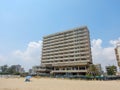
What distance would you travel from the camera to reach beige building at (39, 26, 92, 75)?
71.3m

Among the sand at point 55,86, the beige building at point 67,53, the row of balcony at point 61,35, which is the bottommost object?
the sand at point 55,86

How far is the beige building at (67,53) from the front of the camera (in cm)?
7131

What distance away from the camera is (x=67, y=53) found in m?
80.3

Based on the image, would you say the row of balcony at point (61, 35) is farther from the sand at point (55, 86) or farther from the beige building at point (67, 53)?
the sand at point (55, 86)

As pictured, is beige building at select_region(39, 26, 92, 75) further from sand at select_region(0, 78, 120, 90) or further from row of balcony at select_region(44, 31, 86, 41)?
sand at select_region(0, 78, 120, 90)

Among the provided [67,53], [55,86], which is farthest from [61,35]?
[55,86]

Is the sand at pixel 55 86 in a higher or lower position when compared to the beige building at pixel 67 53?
lower

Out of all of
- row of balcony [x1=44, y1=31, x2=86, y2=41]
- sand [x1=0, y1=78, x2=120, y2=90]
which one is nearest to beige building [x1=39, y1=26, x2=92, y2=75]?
row of balcony [x1=44, y1=31, x2=86, y2=41]

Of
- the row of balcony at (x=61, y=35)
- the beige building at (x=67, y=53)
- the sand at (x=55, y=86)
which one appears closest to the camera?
the sand at (x=55, y=86)

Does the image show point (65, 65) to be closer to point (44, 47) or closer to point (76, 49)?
point (76, 49)

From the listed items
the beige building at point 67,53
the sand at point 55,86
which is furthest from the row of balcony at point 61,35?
the sand at point 55,86

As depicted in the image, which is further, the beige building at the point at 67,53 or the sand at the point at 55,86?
the beige building at the point at 67,53

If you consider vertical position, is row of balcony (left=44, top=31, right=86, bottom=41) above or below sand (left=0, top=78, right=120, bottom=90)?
above

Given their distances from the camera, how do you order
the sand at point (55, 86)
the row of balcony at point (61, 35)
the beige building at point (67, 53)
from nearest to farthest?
1. the sand at point (55, 86)
2. the beige building at point (67, 53)
3. the row of balcony at point (61, 35)
